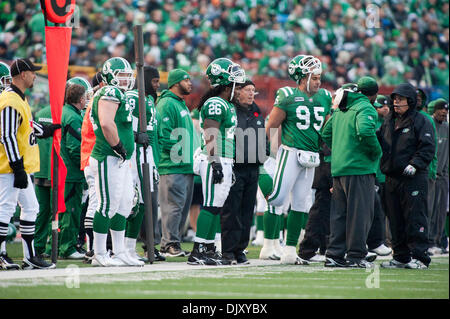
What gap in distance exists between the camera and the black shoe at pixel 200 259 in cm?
884

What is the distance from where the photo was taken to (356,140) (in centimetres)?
871

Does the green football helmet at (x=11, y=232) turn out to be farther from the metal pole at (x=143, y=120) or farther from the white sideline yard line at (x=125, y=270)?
the metal pole at (x=143, y=120)

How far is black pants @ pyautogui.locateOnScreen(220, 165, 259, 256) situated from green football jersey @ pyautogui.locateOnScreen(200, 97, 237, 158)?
0.30 m

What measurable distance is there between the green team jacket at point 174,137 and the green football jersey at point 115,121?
2.02 meters

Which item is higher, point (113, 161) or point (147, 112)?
point (147, 112)

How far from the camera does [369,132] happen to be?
848 cm

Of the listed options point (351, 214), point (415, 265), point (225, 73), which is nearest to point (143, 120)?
point (225, 73)

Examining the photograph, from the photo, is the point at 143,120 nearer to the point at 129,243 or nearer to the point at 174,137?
the point at 129,243

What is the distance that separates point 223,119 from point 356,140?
144 cm

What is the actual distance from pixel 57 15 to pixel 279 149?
290 cm

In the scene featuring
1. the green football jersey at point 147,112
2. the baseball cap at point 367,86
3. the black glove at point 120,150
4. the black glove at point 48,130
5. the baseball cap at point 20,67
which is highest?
the baseball cap at point 20,67

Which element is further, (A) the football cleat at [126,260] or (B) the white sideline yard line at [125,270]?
(A) the football cleat at [126,260]

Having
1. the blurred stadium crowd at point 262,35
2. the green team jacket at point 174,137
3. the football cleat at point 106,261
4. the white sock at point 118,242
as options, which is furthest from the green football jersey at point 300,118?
the blurred stadium crowd at point 262,35

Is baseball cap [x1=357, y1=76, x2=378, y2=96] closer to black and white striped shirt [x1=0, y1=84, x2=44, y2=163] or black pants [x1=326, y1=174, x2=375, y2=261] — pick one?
black pants [x1=326, y1=174, x2=375, y2=261]
